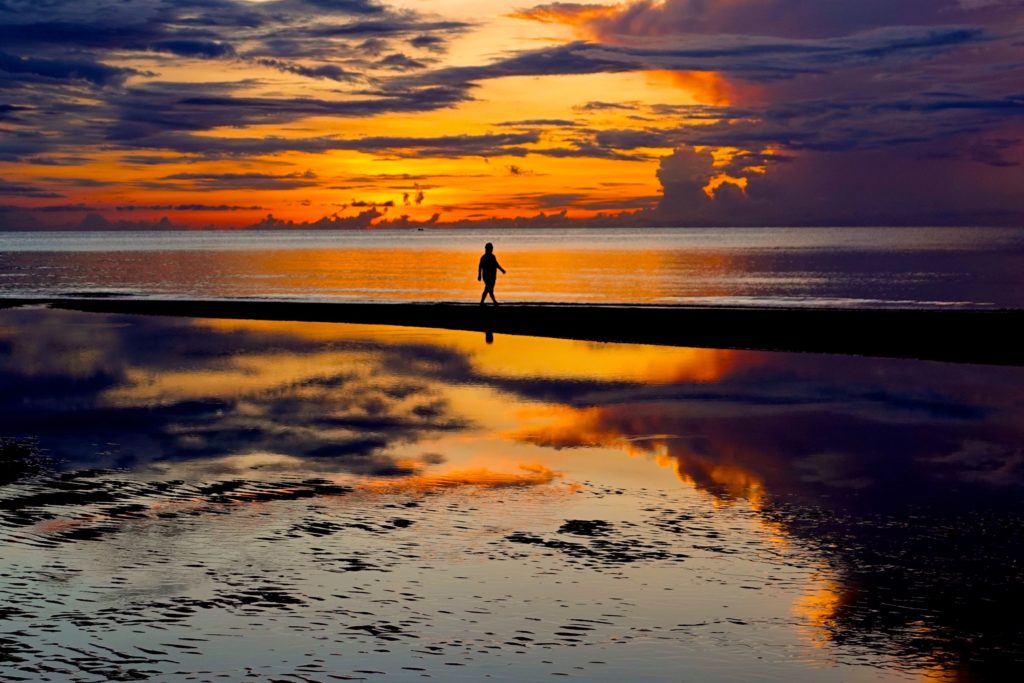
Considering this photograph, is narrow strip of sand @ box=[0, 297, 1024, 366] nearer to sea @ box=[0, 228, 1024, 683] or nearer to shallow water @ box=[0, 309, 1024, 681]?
sea @ box=[0, 228, 1024, 683]

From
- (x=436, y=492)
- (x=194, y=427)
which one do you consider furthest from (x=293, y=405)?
(x=436, y=492)

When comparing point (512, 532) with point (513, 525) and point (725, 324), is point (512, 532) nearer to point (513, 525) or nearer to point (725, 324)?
point (513, 525)

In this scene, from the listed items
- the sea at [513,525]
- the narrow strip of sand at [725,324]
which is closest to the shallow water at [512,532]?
the sea at [513,525]

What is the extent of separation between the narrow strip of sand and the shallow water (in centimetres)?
830

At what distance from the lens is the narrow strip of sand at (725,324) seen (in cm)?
3002

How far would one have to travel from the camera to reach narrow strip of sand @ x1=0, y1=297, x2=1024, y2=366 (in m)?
30.0

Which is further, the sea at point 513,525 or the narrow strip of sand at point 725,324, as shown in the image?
the narrow strip of sand at point 725,324

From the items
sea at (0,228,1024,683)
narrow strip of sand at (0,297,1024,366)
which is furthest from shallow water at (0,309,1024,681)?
narrow strip of sand at (0,297,1024,366)

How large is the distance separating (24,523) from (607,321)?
88.8 feet

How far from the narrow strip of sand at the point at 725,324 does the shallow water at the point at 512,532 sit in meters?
8.30

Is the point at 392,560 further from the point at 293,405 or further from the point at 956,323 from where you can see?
the point at 956,323

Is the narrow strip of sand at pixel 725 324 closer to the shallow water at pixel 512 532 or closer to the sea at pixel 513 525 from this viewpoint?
the sea at pixel 513 525

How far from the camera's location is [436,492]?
1295 centimetres

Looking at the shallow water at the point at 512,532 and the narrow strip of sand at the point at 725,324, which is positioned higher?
the narrow strip of sand at the point at 725,324
